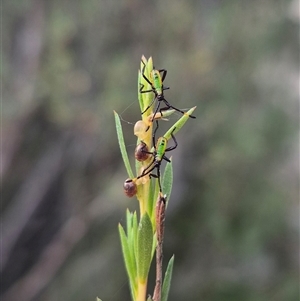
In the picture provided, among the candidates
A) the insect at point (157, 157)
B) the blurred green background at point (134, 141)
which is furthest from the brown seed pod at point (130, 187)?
the blurred green background at point (134, 141)

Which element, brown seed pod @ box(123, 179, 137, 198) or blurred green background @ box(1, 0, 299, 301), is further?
blurred green background @ box(1, 0, 299, 301)

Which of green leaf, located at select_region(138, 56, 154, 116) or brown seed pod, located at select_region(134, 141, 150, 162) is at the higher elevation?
green leaf, located at select_region(138, 56, 154, 116)

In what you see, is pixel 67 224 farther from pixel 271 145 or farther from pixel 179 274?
pixel 271 145

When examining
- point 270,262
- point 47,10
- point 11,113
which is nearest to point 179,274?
point 270,262

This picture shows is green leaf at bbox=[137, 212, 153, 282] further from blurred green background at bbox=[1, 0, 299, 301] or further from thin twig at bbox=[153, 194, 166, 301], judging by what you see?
blurred green background at bbox=[1, 0, 299, 301]

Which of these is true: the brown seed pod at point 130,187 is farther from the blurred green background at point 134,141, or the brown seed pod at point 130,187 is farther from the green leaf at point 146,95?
the blurred green background at point 134,141

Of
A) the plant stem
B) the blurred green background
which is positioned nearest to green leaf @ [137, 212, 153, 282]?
the plant stem

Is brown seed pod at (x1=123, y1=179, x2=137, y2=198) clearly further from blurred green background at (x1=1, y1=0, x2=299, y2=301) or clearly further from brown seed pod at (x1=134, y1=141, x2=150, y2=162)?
blurred green background at (x1=1, y1=0, x2=299, y2=301)

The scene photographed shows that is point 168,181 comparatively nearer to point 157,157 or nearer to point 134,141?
point 157,157

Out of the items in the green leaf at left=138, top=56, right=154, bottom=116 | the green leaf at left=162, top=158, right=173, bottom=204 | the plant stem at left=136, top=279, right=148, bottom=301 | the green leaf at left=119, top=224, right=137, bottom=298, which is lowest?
the plant stem at left=136, top=279, right=148, bottom=301
